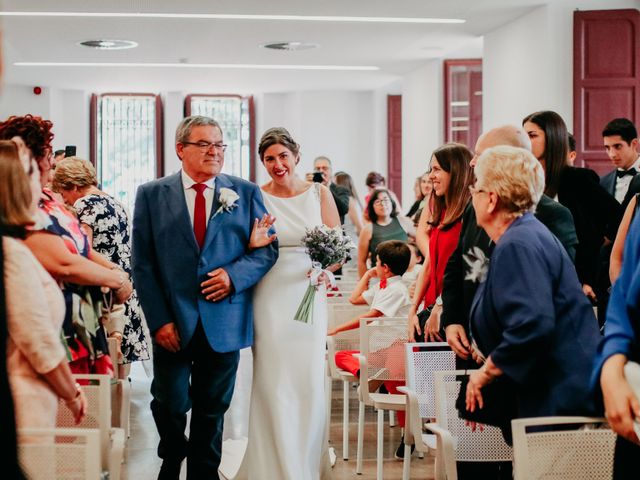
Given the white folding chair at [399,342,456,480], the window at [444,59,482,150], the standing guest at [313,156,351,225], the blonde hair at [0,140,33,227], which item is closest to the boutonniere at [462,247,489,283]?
the white folding chair at [399,342,456,480]

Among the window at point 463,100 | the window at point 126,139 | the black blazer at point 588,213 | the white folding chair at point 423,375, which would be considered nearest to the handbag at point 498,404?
the white folding chair at point 423,375

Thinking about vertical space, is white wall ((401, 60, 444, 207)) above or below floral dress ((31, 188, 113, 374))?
above

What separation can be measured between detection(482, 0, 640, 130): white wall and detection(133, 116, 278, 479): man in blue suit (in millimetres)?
6655

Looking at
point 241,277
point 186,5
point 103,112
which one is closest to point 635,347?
point 241,277

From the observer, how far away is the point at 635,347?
244 cm

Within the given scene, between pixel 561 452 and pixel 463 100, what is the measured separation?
489 inches

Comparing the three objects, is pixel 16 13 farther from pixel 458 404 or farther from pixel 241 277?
pixel 458 404

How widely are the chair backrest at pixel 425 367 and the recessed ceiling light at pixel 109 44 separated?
31.3ft

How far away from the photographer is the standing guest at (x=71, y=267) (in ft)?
10.7

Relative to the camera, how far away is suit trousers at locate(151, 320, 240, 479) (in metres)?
4.42

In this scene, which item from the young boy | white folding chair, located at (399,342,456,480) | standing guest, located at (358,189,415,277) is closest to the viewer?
white folding chair, located at (399,342,456,480)

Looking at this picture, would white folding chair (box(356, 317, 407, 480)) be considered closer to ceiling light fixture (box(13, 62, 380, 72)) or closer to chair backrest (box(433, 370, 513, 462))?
chair backrest (box(433, 370, 513, 462))

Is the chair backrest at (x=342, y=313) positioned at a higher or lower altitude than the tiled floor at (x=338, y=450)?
higher

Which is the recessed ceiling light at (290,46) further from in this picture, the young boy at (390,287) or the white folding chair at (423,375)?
the white folding chair at (423,375)
